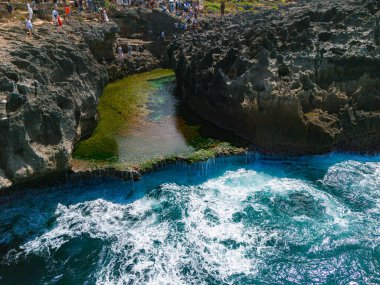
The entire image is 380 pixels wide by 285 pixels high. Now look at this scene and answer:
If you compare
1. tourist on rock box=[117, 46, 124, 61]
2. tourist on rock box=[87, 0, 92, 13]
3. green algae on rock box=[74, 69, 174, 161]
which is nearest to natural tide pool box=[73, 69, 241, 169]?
green algae on rock box=[74, 69, 174, 161]

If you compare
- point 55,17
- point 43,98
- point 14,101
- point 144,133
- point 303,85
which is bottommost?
point 144,133

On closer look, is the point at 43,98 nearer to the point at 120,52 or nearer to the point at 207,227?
the point at 207,227

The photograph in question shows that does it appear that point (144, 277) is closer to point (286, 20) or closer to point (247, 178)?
point (247, 178)

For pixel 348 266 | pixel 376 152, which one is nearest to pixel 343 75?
pixel 376 152

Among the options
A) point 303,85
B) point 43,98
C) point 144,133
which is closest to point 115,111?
point 144,133

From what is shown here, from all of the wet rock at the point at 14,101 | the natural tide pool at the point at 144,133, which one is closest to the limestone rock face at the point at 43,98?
the wet rock at the point at 14,101

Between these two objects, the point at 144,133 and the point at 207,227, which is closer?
the point at 207,227

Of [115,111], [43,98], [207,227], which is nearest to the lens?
[207,227]

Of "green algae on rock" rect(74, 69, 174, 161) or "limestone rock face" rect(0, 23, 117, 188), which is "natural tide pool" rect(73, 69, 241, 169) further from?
"limestone rock face" rect(0, 23, 117, 188)
